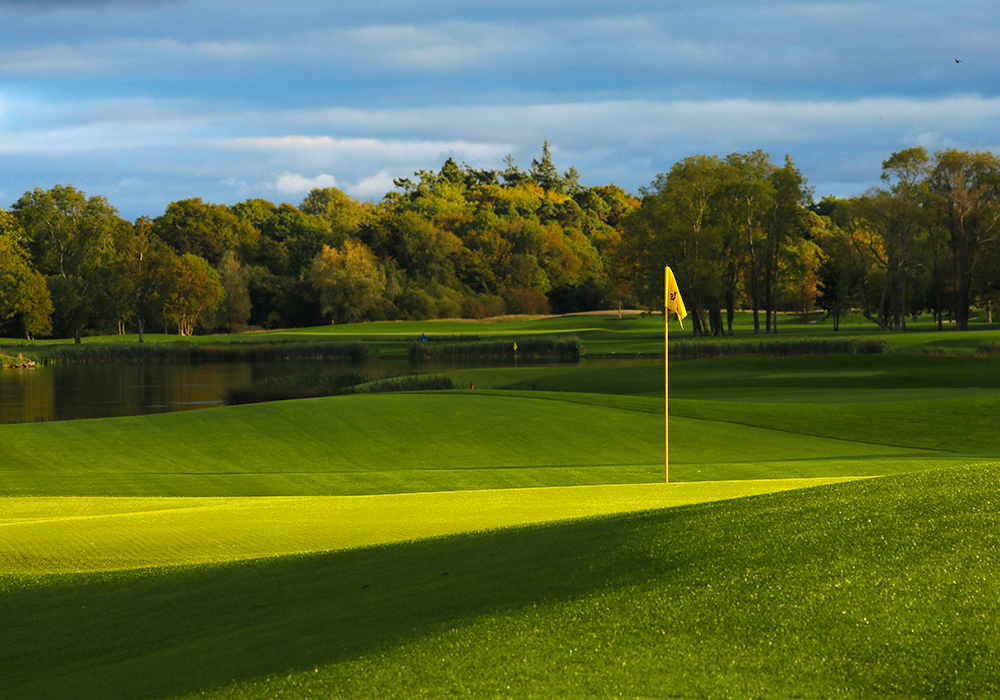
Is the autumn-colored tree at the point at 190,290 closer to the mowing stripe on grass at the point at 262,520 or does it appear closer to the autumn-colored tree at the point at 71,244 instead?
the autumn-colored tree at the point at 71,244

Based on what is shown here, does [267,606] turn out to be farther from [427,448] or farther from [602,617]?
[427,448]

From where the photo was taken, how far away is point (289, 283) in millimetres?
100312

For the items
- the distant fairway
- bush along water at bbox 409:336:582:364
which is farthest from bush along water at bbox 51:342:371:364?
the distant fairway

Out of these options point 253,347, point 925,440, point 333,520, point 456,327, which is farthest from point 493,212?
point 333,520

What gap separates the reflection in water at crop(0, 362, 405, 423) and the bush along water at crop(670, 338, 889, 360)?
17876 millimetres

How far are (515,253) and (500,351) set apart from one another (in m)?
52.4

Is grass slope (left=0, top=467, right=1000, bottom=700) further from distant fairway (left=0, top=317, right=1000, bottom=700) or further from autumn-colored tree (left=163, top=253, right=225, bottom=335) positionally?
autumn-colored tree (left=163, top=253, right=225, bottom=335)

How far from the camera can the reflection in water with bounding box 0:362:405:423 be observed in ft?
111

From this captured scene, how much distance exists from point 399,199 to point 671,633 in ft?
450

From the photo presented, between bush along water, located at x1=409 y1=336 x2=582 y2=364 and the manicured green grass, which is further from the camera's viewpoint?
bush along water, located at x1=409 y1=336 x2=582 y2=364

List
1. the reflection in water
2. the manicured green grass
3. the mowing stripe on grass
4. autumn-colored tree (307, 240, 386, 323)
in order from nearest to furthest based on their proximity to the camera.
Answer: the mowing stripe on grass, the manicured green grass, the reflection in water, autumn-colored tree (307, 240, 386, 323)

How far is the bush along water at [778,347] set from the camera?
4438cm

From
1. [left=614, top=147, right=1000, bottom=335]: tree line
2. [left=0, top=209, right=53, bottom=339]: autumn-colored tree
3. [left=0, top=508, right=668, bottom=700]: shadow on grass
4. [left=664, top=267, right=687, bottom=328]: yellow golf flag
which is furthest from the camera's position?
[left=0, top=209, right=53, bottom=339]: autumn-colored tree

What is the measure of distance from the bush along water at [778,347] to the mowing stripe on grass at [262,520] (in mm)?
36536
